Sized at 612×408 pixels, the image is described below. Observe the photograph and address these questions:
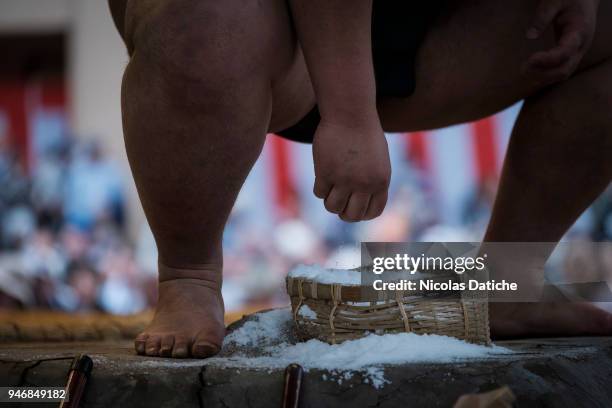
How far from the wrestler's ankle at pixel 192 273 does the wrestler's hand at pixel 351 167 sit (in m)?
0.26

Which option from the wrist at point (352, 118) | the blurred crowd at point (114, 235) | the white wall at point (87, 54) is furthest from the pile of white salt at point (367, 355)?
the white wall at point (87, 54)

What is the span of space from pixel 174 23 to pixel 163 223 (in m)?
0.26

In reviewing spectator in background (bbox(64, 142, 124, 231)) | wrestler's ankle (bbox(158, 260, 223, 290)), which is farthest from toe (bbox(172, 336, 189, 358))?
spectator in background (bbox(64, 142, 124, 231))

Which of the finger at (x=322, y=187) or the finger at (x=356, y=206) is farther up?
the finger at (x=322, y=187)

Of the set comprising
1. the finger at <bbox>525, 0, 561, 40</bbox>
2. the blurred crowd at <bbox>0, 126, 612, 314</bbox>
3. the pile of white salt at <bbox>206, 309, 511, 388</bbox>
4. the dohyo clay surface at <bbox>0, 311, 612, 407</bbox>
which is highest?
the blurred crowd at <bbox>0, 126, 612, 314</bbox>

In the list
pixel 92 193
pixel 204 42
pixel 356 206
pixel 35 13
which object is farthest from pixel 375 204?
pixel 35 13

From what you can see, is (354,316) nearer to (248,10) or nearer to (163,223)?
(163,223)

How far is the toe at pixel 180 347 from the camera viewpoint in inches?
35.9

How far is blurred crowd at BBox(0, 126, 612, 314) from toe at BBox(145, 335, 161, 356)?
2.99m

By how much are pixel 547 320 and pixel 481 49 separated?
472 mm

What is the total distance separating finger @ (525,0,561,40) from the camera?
1.13 metres

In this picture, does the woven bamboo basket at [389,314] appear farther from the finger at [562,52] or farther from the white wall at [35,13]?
the white wall at [35,13]

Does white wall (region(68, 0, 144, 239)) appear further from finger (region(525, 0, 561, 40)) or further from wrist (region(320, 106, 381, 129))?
wrist (region(320, 106, 381, 129))

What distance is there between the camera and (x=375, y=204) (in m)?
0.88
